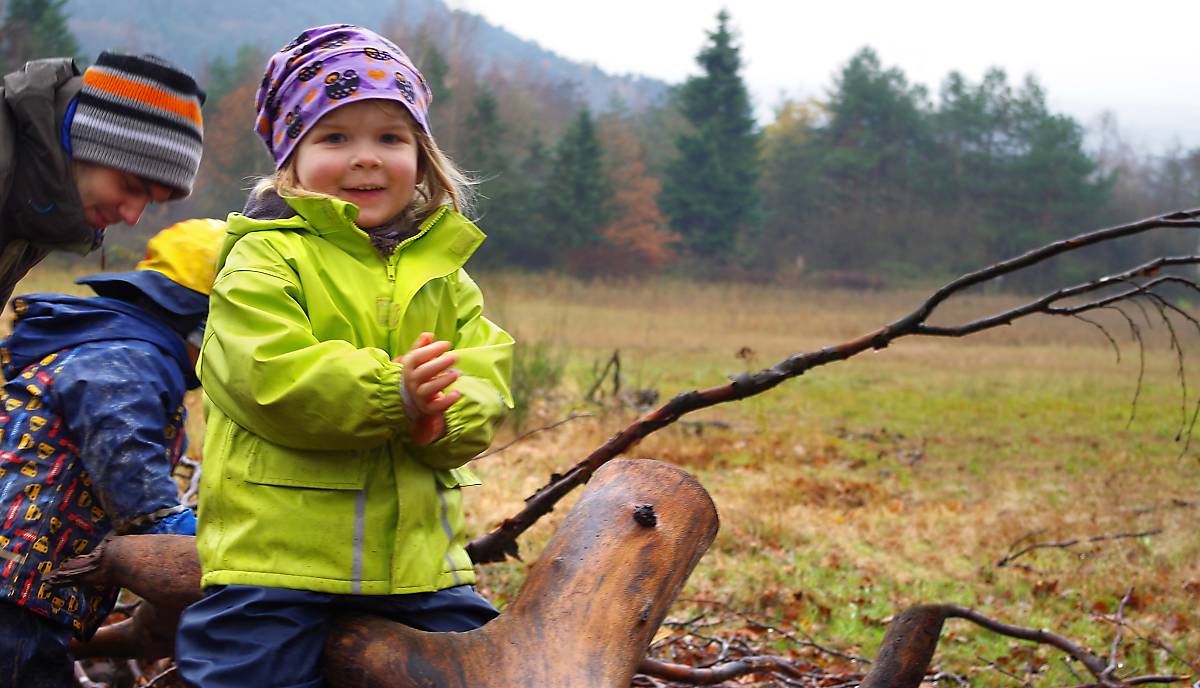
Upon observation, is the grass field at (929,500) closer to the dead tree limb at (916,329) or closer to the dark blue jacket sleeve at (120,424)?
the dead tree limb at (916,329)

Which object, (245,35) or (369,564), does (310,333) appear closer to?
(369,564)

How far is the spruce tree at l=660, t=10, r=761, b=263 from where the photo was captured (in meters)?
34.6

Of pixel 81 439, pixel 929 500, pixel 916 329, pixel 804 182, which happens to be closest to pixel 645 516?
pixel 916 329

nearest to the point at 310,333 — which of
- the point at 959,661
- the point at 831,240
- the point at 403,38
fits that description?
the point at 959,661

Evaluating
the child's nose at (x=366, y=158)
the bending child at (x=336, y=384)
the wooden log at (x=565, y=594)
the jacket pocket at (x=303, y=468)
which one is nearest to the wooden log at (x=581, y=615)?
the wooden log at (x=565, y=594)

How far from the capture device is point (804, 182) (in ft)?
122

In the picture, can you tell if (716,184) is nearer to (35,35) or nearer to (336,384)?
(35,35)

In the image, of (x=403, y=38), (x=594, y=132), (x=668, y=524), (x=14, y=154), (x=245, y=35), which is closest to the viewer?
(x=668, y=524)

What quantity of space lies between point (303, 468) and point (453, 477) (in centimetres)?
31

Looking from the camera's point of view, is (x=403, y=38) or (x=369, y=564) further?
(x=403, y=38)

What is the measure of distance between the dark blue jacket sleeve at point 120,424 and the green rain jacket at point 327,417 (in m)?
0.36

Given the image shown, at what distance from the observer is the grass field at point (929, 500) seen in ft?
14.9

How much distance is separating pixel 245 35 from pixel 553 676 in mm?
112230

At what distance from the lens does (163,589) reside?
2049 mm
